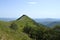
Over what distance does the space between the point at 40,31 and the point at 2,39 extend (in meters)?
69.2

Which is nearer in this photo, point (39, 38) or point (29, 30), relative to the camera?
point (39, 38)

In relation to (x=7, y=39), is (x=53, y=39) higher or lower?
lower

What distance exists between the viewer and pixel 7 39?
42.3ft

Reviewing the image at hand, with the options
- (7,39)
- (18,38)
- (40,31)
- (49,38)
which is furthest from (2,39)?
(40,31)

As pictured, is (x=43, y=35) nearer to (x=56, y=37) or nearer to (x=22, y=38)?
(x=56, y=37)

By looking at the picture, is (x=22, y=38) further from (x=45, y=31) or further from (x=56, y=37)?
(x=45, y=31)

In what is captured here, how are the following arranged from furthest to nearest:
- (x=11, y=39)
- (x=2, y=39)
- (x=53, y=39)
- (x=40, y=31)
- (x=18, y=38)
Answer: (x=40, y=31) < (x=53, y=39) < (x=18, y=38) < (x=11, y=39) < (x=2, y=39)

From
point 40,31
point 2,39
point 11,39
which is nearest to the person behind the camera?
point 2,39

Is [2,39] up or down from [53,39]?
up

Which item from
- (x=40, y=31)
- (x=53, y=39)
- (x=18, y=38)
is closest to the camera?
(x=18, y=38)

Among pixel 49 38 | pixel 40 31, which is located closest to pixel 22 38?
pixel 49 38

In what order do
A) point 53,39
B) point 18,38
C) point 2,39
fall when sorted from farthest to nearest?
point 53,39 → point 18,38 → point 2,39

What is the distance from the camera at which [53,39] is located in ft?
238

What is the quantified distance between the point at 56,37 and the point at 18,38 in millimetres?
62295
